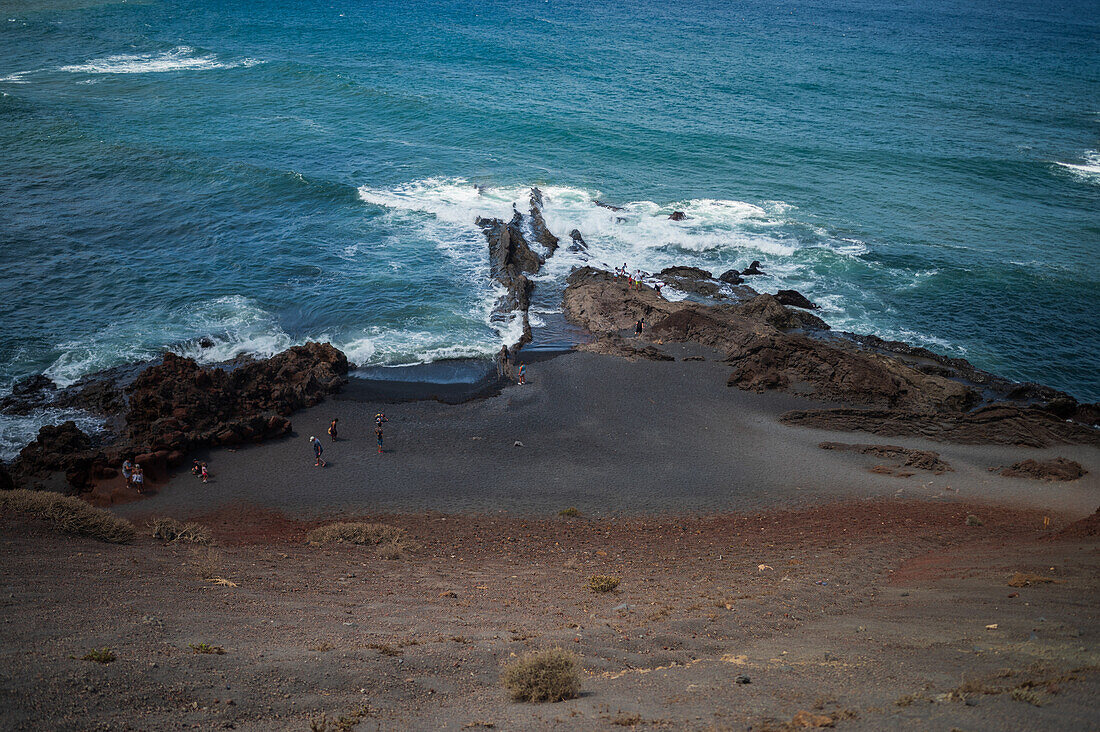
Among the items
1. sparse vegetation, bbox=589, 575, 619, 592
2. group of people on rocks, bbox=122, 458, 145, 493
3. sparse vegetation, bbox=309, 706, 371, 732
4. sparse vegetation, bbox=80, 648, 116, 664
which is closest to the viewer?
sparse vegetation, bbox=309, 706, 371, 732

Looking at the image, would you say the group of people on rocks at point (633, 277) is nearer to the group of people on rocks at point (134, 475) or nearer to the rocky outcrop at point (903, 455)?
the rocky outcrop at point (903, 455)

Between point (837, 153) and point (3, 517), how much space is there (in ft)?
205

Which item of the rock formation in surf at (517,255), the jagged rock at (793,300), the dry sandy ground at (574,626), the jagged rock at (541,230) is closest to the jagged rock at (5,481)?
the dry sandy ground at (574,626)

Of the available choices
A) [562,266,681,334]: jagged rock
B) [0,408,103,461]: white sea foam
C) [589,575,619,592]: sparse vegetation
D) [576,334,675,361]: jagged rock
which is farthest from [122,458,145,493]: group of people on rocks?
[562,266,681,334]: jagged rock

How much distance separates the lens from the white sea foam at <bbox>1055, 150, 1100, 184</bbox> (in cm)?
5638

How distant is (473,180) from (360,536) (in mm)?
38539

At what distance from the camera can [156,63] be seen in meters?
77.1

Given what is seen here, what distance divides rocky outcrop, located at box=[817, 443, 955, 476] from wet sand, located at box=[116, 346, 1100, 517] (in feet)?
1.07

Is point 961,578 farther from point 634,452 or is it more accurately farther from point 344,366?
point 344,366

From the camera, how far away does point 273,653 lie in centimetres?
1272

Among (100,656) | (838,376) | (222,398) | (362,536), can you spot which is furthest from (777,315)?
(100,656)

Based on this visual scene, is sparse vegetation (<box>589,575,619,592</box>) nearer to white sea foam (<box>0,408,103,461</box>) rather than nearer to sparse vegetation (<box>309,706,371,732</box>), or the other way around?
sparse vegetation (<box>309,706,371,732</box>)

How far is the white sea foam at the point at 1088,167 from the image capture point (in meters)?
56.4

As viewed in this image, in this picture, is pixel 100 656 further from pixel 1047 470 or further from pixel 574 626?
pixel 1047 470
